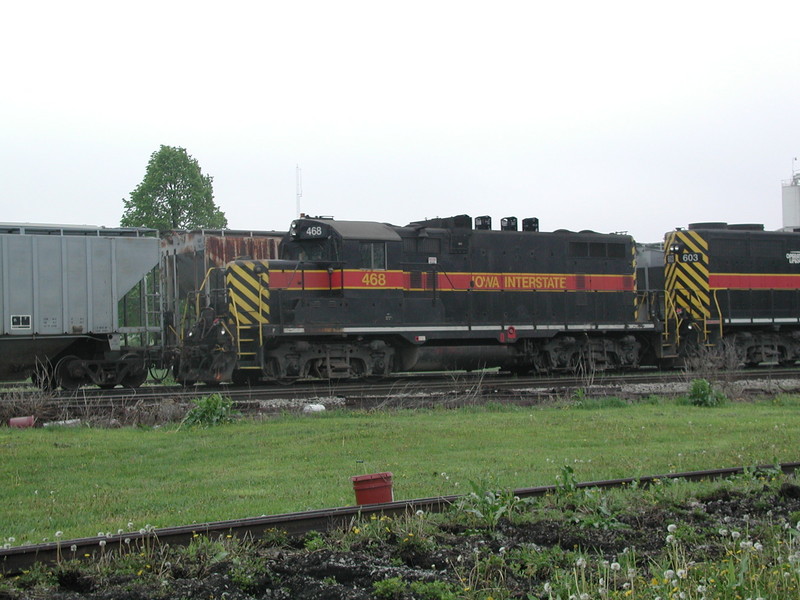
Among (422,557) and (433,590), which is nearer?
(433,590)

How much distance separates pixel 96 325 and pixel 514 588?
45.0ft

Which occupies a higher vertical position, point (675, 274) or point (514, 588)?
point (675, 274)

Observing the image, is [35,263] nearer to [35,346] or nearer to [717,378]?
[35,346]

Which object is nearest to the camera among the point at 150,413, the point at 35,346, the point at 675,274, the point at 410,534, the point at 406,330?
the point at 410,534

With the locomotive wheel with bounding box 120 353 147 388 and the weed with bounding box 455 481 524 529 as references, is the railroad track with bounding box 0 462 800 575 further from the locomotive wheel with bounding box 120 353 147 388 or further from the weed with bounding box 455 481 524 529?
the locomotive wheel with bounding box 120 353 147 388

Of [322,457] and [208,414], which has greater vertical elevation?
[208,414]

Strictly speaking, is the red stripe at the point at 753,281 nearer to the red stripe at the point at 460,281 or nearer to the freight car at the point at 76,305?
the red stripe at the point at 460,281

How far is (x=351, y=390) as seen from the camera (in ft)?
54.3

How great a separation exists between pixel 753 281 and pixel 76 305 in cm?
1739

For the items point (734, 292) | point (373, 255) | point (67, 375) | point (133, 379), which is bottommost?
point (133, 379)

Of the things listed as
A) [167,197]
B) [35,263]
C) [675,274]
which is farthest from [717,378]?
[167,197]

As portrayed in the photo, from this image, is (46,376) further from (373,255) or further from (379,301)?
(373,255)

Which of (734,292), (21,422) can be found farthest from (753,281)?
(21,422)

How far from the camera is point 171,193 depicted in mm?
48938
